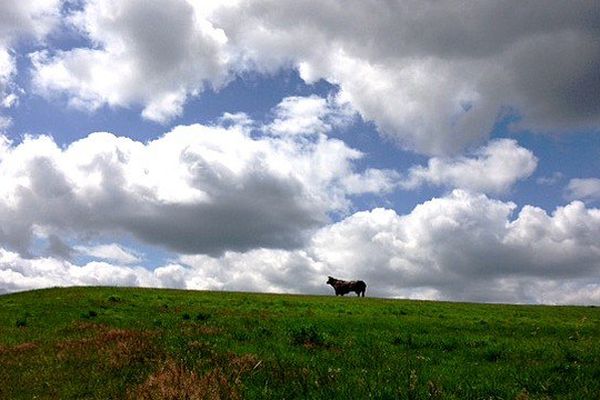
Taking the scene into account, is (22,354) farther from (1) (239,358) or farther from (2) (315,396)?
(2) (315,396)

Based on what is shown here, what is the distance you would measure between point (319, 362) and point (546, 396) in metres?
5.90

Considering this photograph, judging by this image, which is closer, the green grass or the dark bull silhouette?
the green grass

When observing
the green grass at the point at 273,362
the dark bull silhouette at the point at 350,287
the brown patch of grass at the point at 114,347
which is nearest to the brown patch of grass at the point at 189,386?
the green grass at the point at 273,362

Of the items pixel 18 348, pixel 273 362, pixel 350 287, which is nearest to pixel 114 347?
pixel 18 348

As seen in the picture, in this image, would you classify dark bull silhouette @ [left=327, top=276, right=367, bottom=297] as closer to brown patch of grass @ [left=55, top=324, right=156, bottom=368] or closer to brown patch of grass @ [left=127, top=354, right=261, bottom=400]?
brown patch of grass @ [left=55, top=324, right=156, bottom=368]

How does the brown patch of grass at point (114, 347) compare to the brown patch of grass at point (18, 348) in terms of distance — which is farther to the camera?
the brown patch of grass at point (18, 348)

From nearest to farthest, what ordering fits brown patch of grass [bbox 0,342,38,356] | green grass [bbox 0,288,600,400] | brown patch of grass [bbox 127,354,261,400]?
brown patch of grass [bbox 127,354,261,400] → green grass [bbox 0,288,600,400] → brown patch of grass [bbox 0,342,38,356]

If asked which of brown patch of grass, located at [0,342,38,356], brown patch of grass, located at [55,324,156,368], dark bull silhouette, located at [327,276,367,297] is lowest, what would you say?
brown patch of grass, located at [0,342,38,356]

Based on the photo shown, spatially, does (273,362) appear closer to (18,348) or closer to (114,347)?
(114,347)

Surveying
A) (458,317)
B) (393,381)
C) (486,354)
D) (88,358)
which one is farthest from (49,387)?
(458,317)

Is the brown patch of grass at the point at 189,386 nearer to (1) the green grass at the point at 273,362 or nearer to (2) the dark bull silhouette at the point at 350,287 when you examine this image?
(1) the green grass at the point at 273,362

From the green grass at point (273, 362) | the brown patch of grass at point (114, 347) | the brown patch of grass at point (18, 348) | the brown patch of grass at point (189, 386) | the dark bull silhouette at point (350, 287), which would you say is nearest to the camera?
the brown patch of grass at point (189, 386)

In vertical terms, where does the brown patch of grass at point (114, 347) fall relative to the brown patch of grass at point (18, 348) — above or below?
above

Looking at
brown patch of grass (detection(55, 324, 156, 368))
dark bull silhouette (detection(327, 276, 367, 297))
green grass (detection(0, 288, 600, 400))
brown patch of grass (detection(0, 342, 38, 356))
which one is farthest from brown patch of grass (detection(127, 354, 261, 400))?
dark bull silhouette (detection(327, 276, 367, 297))
